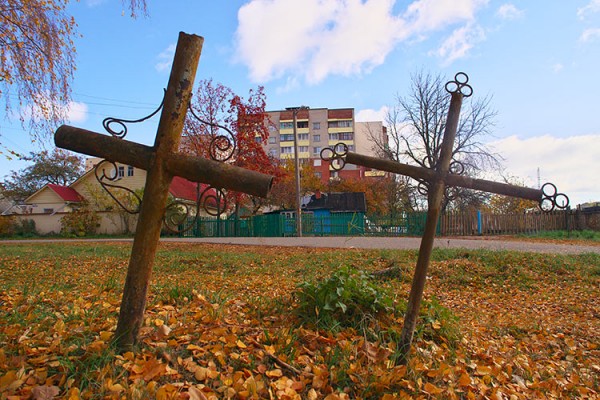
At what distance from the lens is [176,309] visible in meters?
3.12

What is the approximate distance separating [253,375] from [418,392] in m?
0.93

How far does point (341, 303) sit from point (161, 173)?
1618 mm

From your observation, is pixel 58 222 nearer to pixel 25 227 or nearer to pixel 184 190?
pixel 25 227

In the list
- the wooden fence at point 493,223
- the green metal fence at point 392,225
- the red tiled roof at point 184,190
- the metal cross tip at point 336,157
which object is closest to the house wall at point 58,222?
the red tiled roof at point 184,190

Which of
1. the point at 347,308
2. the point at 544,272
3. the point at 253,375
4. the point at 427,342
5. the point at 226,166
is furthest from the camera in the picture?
the point at 544,272

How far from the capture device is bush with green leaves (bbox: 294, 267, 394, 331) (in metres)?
2.94

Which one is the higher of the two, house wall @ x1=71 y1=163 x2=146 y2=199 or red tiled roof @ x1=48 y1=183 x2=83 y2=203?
house wall @ x1=71 y1=163 x2=146 y2=199

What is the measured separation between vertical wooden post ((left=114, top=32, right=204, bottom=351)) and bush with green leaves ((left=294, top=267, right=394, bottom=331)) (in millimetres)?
1257

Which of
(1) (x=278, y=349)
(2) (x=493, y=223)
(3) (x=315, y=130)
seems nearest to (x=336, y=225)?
(2) (x=493, y=223)

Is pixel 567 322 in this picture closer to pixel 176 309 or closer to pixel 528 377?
pixel 528 377

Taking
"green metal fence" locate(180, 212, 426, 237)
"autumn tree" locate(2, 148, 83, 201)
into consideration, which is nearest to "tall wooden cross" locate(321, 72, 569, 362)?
"green metal fence" locate(180, 212, 426, 237)

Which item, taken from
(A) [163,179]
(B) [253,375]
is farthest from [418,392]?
(A) [163,179]

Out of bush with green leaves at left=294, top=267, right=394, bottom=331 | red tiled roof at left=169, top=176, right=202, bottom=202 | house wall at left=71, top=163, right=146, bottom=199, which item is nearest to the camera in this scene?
bush with green leaves at left=294, top=267, right=394, bottom=331

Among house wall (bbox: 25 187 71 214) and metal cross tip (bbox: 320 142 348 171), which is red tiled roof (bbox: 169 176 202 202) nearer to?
house wall (bbox: 25 187 71 214)
